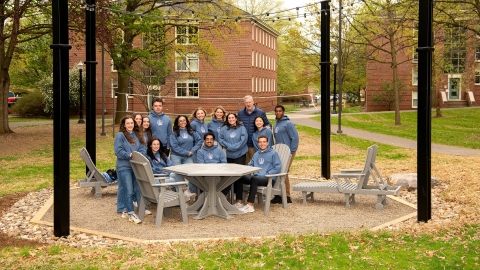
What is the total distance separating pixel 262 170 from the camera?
10719 mm

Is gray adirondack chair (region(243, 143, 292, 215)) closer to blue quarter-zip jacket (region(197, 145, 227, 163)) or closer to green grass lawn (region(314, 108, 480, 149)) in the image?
blue quarter-zip jacket (region(197, 145, 227, 163))

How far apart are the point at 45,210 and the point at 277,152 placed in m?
4.03

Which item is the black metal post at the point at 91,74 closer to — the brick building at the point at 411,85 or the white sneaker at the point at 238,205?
the white sneaker at the point at 238,205

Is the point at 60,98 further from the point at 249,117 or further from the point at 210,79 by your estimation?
the point at 210,79

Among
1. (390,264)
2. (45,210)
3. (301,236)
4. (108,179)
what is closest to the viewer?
(390,264)

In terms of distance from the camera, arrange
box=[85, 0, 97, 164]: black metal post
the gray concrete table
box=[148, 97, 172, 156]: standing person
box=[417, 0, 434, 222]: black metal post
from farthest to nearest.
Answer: box=[85, 0, 97, 164]: black metal post, box=[148, 97, 172, 156]: standing person, the gray concrete table, box=[417, 0, 434, 222]: black metal post

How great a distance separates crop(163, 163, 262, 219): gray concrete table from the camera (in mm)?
10000

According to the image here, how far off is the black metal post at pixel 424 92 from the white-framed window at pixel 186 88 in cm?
3854

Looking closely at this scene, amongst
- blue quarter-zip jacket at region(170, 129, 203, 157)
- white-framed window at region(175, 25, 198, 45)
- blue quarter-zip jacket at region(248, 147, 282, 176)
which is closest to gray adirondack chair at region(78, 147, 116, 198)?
blue quarter-zip jacket at region(170, 129, 203, 157)

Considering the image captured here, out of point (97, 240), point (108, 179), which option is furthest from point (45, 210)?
point (97, 240)

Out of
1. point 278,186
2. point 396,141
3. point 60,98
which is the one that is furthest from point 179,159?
point 396,141

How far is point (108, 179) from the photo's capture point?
12.1 m

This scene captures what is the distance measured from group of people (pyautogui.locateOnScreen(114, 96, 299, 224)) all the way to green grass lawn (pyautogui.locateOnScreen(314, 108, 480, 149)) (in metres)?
15.0

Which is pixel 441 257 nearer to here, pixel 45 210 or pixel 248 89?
pixel 45 210
